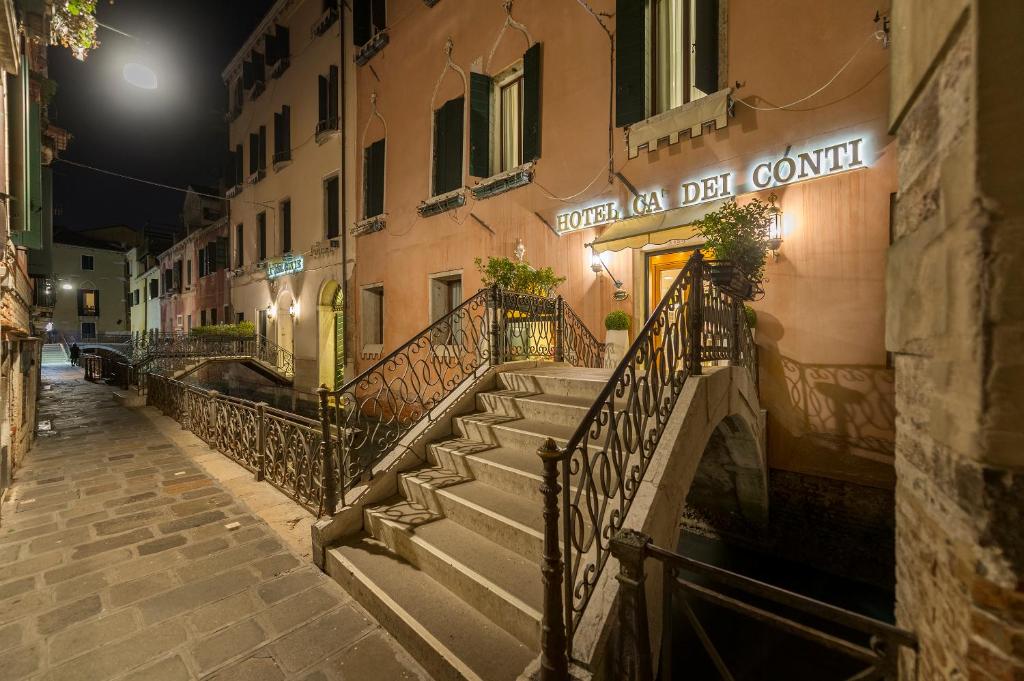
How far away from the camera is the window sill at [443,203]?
412 inches

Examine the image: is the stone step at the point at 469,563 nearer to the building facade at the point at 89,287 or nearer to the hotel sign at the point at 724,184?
the hotel sign at the point at 724,184

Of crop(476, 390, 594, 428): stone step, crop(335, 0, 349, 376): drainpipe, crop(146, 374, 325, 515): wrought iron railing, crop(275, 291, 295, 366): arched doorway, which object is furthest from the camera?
crop(275, 291, 295, 366): arched doorway

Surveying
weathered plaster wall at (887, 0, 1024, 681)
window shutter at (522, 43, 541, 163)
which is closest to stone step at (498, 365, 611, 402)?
weathered plaster wall at (887, 0, 1024, 681)

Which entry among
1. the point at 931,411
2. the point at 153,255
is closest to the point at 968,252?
the point at 931,411

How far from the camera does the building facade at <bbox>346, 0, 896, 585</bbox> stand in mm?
5520

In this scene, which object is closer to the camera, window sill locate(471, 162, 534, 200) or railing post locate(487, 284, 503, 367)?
railing post locate(487, 284, 503, 367)

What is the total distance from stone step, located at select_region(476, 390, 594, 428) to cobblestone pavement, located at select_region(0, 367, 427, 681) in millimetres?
2534

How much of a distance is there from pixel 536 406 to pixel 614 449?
1905mm

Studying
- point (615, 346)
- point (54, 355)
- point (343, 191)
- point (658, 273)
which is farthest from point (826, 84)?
point (54, 355)

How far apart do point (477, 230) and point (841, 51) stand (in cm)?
693

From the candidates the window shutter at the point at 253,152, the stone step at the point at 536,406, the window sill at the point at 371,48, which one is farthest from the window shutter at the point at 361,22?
the stone step at the point at 536,406

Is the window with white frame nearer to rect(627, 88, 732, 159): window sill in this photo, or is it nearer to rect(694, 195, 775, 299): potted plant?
rect(627, 88, 732, 159): window sill

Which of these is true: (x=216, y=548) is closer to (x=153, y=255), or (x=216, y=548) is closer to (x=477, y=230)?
(x=477, y=230)

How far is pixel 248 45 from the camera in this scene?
18.4 metres
